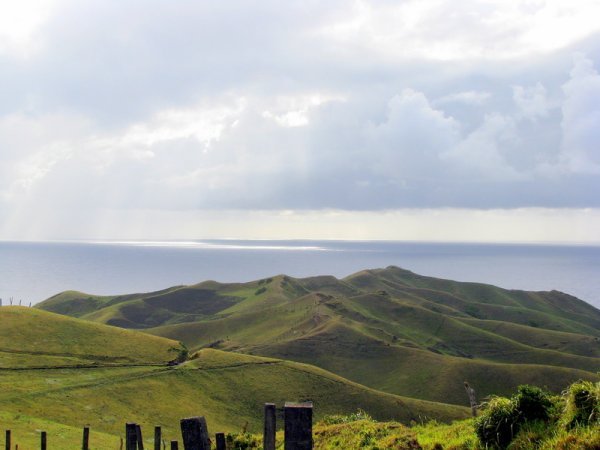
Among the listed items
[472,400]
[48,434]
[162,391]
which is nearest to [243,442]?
[472,400]

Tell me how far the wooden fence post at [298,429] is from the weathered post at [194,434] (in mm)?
1735

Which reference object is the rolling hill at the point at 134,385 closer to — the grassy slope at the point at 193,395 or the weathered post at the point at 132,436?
the grassy slope at the point at 193,395

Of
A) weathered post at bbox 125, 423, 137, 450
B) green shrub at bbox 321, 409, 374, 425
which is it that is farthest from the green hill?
weathered post at bbox 125, 423, 137, 450

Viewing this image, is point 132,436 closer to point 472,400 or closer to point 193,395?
point 472,400

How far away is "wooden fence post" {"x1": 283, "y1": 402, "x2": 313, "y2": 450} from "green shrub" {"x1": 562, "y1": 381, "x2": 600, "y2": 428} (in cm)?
782

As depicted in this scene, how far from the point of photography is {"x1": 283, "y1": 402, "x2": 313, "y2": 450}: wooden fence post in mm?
10875

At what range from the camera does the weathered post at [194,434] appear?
1132 centimetres

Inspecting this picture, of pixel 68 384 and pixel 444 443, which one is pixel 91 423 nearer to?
pixel 68 384

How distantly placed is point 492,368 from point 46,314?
83.5 meters

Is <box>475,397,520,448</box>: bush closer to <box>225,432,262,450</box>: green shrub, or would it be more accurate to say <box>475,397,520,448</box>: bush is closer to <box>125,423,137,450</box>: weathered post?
<box>125,423,137,450</box>: weathered post

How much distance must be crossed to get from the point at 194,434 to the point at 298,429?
2.13m

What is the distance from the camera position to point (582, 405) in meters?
14.9

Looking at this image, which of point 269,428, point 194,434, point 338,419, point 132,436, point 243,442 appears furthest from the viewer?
point 338,419

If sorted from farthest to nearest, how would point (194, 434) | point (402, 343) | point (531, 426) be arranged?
point (402, 343) < point (531, 426) < point (194, 434)
